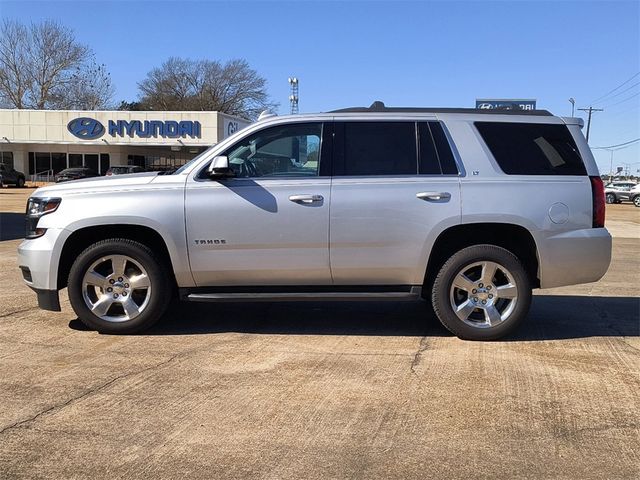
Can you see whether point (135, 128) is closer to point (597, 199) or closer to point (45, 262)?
point (45, 262)

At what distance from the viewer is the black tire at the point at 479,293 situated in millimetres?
5402

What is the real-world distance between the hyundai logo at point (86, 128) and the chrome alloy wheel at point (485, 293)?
42.7 meters

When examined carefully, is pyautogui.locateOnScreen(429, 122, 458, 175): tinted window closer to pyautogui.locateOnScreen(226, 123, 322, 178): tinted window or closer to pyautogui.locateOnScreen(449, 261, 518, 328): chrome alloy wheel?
pyautogui.locateOnScreen(449, 261, 518, 328): chrome alloy wheel

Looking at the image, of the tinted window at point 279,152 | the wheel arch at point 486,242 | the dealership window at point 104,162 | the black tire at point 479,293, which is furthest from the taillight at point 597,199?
the dealership window at point 104,162

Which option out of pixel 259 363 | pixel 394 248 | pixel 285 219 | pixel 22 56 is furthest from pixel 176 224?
pixel 22 56

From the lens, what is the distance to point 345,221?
A: 5.33m

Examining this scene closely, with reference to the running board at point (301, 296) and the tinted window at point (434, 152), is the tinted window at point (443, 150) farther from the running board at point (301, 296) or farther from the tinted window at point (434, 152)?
the running board at point (301, 296)

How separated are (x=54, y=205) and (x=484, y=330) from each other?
405cm

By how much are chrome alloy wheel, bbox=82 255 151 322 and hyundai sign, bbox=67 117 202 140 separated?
39.3 m

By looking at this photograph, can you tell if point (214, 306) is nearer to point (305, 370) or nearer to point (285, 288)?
point (285, 288)

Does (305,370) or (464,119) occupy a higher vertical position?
(464,119)

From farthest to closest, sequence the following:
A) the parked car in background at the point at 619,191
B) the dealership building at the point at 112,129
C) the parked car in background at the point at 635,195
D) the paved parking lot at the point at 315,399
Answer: the parked car in background at the point at 619,191
the dealership building at the point at 112,129
the parked car in background at the point at 635,195
the paved parking lot at the point at 315,399

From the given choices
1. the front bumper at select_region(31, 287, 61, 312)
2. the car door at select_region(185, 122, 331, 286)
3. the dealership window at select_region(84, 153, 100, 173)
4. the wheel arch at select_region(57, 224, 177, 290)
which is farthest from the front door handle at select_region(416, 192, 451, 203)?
the dealership window at select_region(84, 153, 100, 173)

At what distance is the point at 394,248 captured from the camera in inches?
211
